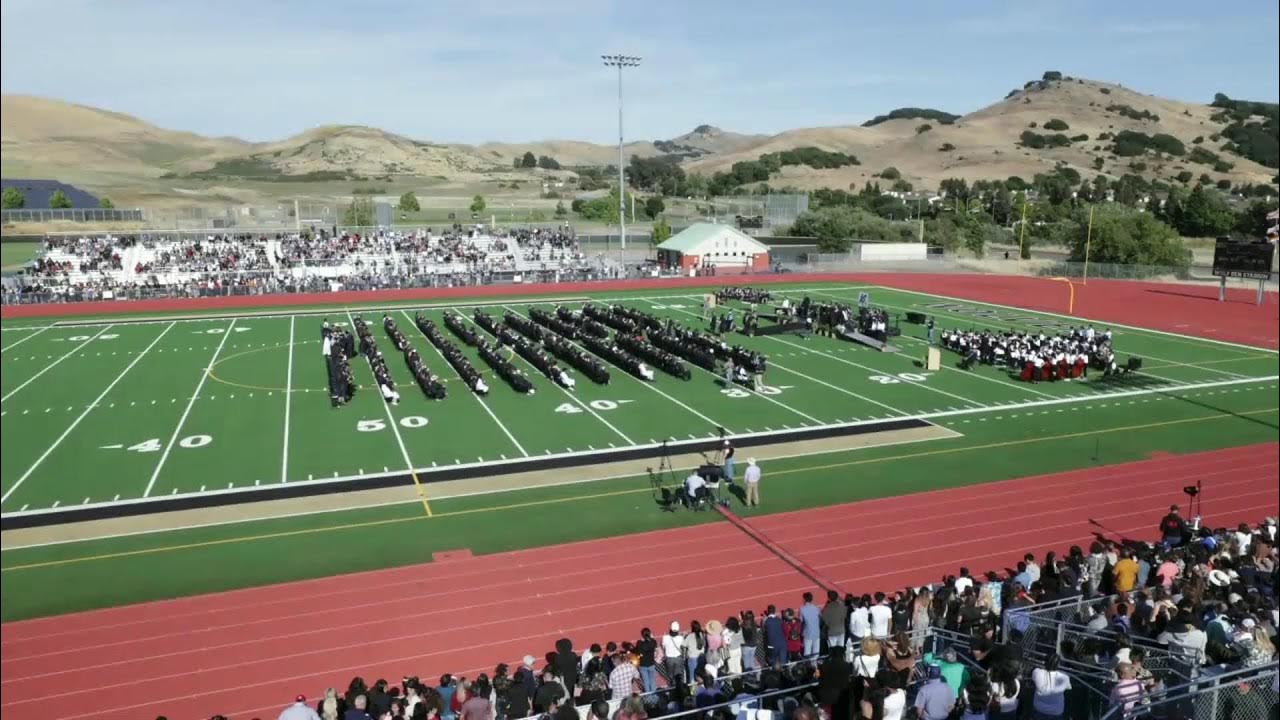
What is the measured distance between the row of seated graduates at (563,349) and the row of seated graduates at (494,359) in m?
1.77

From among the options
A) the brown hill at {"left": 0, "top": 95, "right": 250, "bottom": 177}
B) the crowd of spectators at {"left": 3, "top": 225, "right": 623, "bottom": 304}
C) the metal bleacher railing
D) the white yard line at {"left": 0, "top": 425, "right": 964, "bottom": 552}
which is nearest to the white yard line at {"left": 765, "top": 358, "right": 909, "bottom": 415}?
the white yard line at {"left": 0, "top": 425, "right": 964, "bottom": 552}

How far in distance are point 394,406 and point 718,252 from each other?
42649mm

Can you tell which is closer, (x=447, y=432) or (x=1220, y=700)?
(x=1220, y=700)

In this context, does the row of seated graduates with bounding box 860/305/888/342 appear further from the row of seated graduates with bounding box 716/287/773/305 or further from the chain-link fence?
the chain-link fence

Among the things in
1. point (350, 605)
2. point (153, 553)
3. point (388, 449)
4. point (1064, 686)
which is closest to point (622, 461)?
point (388, 449)

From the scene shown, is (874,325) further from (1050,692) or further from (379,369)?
(1050,692)

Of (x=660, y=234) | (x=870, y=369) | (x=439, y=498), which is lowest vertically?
(x=439, y=498)

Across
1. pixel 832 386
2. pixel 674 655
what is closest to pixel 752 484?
pixel 674 655

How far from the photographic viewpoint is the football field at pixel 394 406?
20.9 meters

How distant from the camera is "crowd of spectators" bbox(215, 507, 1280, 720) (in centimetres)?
725

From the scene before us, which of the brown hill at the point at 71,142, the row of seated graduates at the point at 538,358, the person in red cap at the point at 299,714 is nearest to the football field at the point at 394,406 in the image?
the row of seated graduates at the point at 538,358

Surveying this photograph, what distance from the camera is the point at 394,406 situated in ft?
85.5

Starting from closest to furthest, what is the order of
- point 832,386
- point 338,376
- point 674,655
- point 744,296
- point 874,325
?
point 674,655, point 338,376, point 832,386, point 874,325, point 744,296

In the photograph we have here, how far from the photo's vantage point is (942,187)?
13612cm
